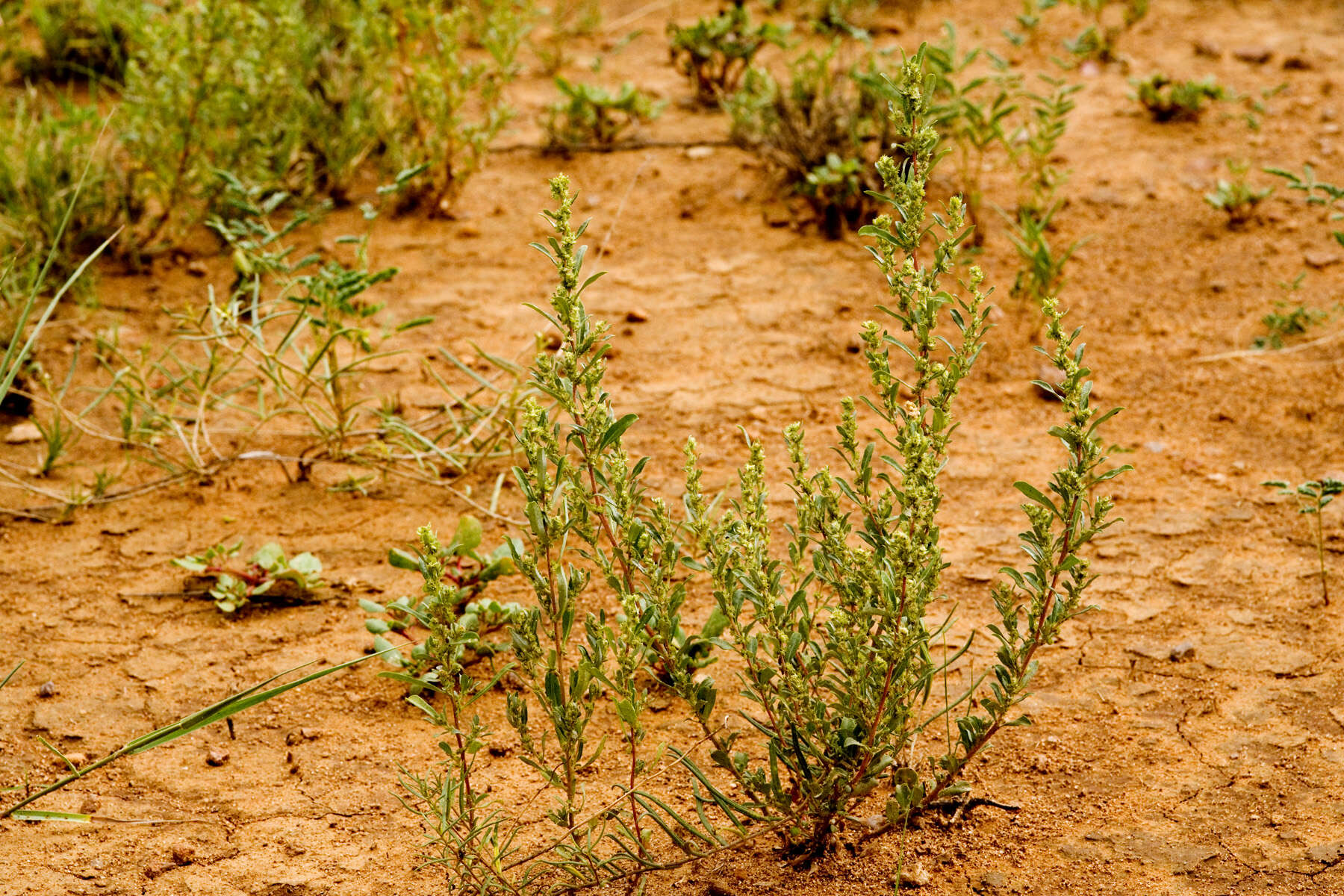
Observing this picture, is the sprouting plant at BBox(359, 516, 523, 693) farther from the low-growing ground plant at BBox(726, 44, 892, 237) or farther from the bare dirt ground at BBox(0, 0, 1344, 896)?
the low-growing ground plant at BBox(726, 44, 892, 237)

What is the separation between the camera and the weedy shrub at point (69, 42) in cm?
480

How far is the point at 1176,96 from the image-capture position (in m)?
4.59

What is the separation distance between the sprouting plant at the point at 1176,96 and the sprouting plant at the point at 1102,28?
0.41m

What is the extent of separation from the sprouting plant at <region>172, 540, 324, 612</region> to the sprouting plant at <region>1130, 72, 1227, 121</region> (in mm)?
3502

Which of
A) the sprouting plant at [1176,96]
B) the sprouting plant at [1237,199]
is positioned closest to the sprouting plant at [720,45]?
the sprouting plant at [1176,96]

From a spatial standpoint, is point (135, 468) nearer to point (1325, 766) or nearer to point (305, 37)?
point (305, 37)

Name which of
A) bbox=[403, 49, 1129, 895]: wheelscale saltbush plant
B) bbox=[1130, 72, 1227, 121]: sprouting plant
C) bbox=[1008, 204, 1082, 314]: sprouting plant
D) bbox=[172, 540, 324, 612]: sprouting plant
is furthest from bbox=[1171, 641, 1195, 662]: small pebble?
bbox=[1130, 72, 1227, 121]: sprouting plant

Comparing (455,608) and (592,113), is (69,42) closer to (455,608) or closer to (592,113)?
(592,113)

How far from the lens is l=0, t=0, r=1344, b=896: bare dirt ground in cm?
212

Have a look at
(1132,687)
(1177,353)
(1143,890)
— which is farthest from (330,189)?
(1143,890)

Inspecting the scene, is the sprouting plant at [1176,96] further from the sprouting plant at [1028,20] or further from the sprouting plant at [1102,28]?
the sprouting plant at [1028,20]

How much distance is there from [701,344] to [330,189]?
1.52 metres

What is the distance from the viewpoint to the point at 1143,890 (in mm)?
2000

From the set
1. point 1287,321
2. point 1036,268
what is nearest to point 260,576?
point 1036,268
